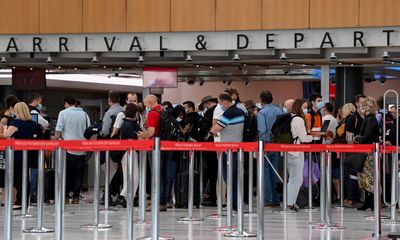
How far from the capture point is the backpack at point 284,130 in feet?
55.7

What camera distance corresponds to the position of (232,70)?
25.3 m

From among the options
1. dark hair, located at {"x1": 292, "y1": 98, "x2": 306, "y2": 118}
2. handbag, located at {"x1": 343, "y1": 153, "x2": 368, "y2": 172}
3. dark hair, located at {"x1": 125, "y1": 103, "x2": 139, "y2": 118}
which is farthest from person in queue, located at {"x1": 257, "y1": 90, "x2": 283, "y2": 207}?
handbag, located at {"x1": 343, "y1": 153, "x2": 368, "y2": 172}

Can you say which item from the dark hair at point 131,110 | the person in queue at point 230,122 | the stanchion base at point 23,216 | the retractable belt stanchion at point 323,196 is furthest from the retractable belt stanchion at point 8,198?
the dark hair at point 131,110

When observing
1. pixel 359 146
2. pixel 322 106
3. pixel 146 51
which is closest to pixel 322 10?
pixel 322 106

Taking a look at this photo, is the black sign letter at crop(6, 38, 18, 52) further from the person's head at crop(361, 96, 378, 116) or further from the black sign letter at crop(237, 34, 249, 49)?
the person's head at crop(361, 96, 378, 116)

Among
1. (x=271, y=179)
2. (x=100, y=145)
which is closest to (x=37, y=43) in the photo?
(x=271, y=179)

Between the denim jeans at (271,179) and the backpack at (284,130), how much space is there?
1187 mm

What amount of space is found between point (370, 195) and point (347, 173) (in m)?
0.77

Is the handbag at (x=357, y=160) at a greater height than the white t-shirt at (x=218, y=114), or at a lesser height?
lesser

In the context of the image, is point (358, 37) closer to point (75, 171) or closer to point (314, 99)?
point (314, 99)

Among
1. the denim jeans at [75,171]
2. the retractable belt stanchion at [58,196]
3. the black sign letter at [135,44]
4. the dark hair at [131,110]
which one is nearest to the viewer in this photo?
the retractable belt stanchion at [58,196]

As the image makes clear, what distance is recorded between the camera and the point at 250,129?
17359 mm

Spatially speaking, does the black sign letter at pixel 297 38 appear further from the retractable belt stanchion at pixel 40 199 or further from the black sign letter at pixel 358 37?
the retractable belt stanchion at pixel 40 199

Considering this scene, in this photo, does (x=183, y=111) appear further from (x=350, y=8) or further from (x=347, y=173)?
(x=350, y=8)
